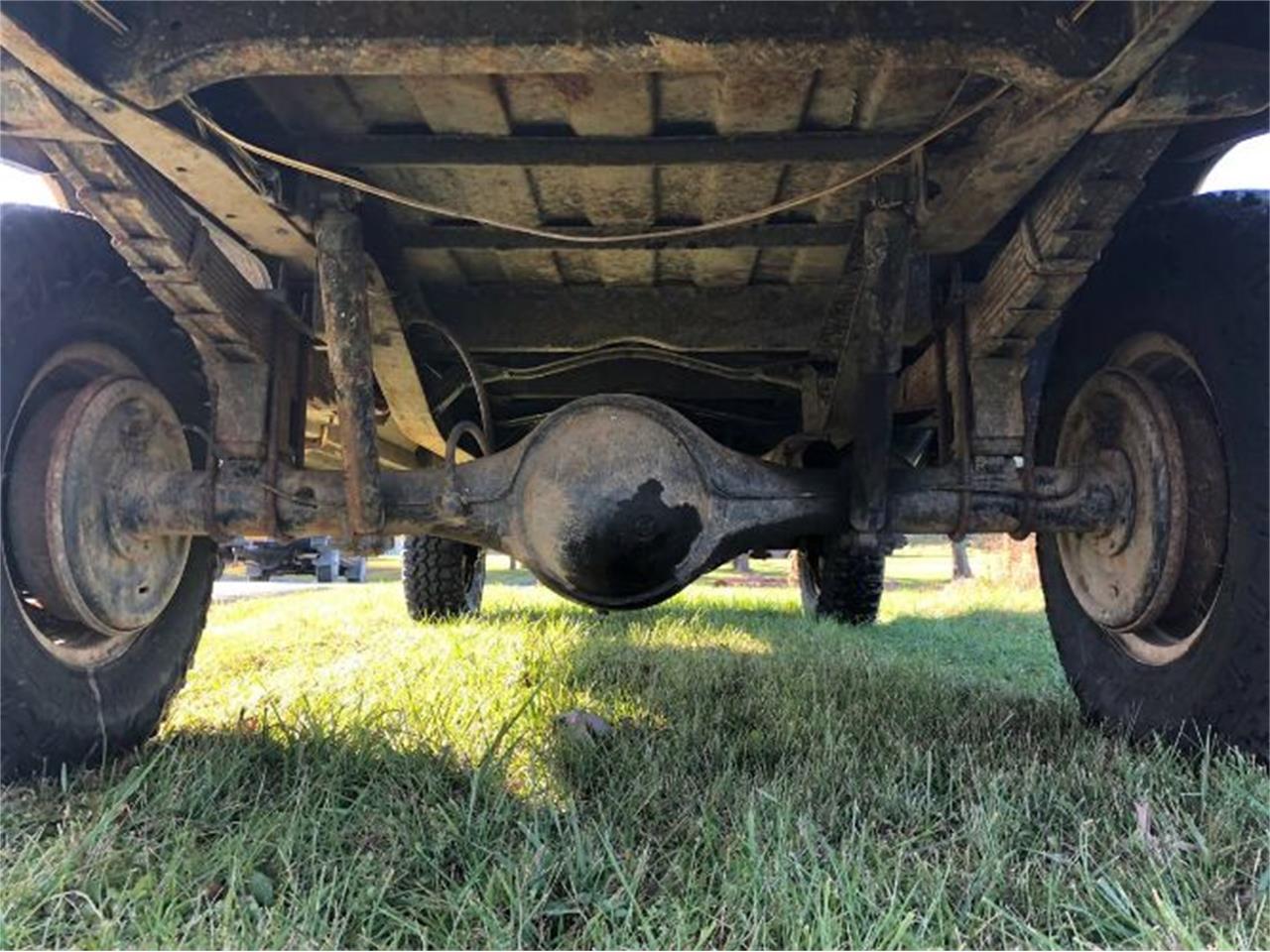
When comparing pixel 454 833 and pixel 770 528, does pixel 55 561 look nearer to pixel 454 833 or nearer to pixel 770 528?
pixel 454 833

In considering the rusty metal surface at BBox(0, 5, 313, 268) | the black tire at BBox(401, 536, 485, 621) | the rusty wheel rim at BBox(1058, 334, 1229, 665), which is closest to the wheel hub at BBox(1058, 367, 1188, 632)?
the rusty wheel rim at BBox(1058, 334, 1229, 665)

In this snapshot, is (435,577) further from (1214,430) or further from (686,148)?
(1214,430)

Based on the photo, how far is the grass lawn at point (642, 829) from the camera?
1.21 m

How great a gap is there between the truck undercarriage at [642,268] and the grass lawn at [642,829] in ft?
1.05

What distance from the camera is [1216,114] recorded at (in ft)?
4.75

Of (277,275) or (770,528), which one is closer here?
(770,528)

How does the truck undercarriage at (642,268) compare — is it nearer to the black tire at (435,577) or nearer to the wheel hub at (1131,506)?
the wheel hub at (1131,506)

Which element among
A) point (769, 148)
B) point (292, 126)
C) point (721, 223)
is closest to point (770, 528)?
point (721, 223)

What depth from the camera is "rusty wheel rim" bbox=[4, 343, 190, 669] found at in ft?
6.18

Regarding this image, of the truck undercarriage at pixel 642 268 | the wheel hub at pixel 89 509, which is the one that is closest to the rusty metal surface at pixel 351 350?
the truck undercarriage at pixel 642 268

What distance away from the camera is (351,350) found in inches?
77.6

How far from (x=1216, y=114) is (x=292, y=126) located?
1.68m

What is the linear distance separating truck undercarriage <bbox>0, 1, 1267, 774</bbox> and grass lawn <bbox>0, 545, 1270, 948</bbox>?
1.05ft

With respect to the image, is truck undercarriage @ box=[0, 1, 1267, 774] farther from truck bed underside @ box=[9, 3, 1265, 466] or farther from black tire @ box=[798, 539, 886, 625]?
black tire @ box=[798, 539, 886, 625]
